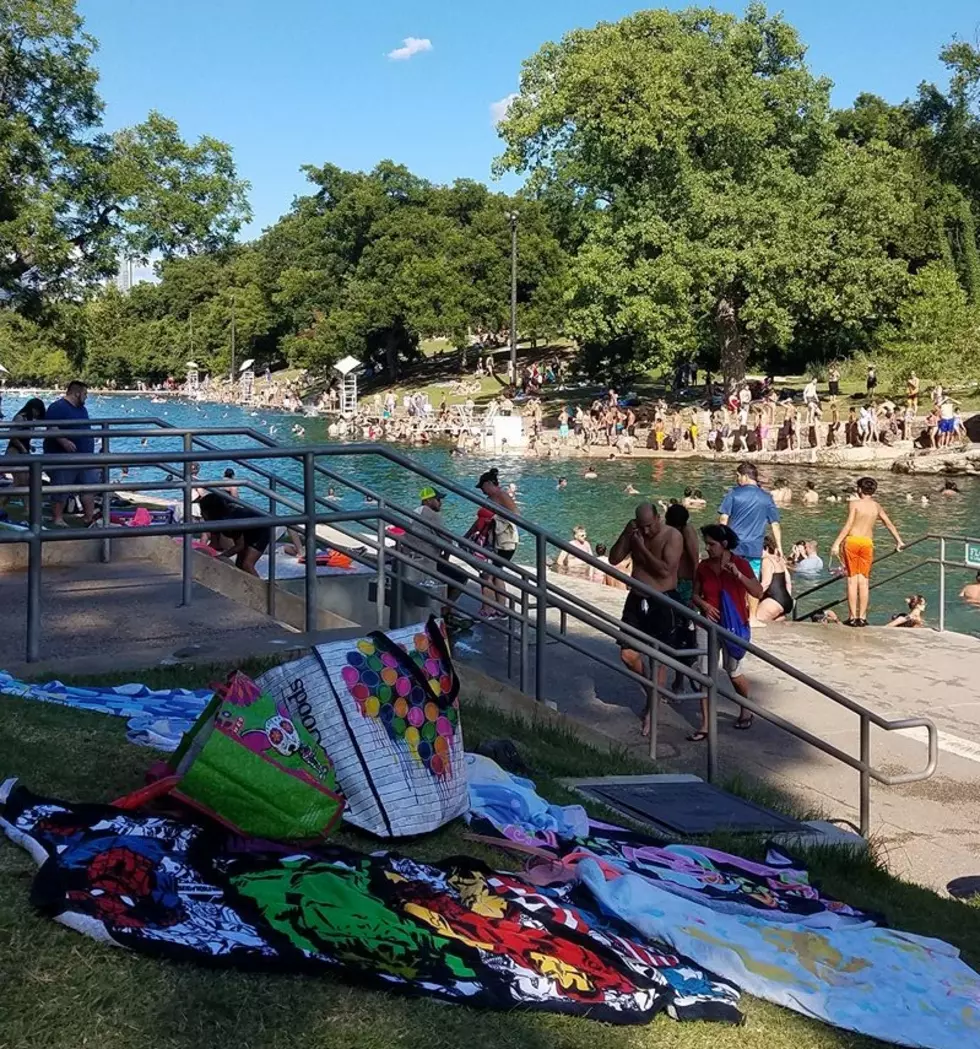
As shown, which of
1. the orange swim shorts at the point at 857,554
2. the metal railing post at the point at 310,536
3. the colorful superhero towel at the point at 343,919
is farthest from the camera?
the orange swim shorts at the point at 857,554

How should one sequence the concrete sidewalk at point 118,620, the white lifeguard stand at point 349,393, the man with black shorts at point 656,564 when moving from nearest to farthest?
1. the concrete sidewalk at point 118,620
2. the man with black shorts at point 656,564
3. the white lifeguard stand at point 349,393

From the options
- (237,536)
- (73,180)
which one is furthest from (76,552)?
(73,180)

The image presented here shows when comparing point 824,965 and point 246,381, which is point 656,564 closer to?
point 824,965

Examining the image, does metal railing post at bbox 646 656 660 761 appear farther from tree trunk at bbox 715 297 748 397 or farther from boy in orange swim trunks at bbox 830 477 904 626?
tree trunk at bbox 715 297 748 397

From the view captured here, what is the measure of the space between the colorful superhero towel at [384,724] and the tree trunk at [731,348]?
45221mm

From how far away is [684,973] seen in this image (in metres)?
3.60

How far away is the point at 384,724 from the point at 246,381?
304 ft

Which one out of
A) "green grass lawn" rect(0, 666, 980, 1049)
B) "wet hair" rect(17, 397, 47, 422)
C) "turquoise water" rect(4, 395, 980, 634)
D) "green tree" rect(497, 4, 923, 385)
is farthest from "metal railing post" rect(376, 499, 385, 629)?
"green tree" rect(497, 4, 923, 385)

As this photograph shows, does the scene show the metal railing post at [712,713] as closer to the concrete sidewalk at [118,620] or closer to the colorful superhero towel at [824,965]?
the concrete sidewalk at [118,620]

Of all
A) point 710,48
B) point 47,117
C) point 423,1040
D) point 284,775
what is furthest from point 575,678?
point 710,48

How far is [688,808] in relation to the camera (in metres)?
6.01

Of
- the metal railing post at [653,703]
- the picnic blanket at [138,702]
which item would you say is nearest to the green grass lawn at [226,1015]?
the picnic blanket at [138,702]

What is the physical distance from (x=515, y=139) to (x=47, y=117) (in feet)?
95.5

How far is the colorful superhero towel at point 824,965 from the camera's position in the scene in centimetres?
368
